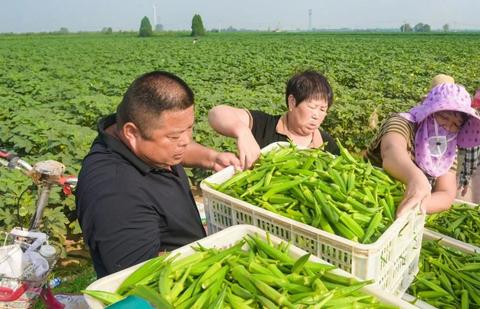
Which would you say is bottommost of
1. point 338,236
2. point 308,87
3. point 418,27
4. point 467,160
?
point 467,160

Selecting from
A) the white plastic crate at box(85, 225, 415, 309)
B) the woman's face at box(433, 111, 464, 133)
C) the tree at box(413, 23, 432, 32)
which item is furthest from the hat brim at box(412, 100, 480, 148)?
the tree at box(413, 23, 432, 32)

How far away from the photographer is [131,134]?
7.43 ft

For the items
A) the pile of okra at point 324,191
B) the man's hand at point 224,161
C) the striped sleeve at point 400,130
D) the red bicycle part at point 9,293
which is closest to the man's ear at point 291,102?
the striped sleeve at point 400,130

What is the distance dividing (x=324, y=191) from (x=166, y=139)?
2.75 ft

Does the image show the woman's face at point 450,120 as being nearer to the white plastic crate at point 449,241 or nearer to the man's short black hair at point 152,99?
the white plastic crate at point 449,241

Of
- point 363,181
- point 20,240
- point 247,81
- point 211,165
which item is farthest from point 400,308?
point 247,81

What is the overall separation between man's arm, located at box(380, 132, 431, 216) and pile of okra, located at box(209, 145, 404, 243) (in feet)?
0.25

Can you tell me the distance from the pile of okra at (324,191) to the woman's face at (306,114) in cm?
84

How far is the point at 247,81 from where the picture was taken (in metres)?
20.1

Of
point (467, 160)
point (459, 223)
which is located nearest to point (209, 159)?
point (459, 223)

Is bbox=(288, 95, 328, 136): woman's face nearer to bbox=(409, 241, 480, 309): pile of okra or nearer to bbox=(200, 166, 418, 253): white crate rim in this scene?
bbox=(409, 241, 480, 309): pile of okra

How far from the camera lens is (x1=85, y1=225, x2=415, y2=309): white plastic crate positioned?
1.55m

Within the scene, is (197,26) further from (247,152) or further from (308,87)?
(247,152)

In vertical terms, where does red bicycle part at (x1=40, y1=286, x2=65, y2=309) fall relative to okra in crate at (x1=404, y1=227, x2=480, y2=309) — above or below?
below
